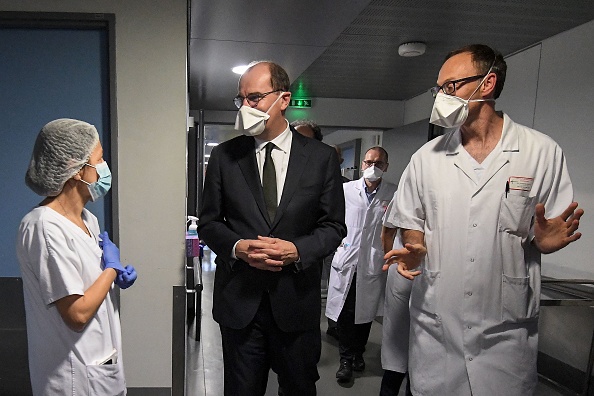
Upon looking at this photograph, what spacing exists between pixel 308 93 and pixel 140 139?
3.28 meters

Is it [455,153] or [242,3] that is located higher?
[242,3]

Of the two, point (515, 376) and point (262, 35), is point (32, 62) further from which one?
point (515, 376)

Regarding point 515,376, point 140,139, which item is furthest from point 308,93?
point 515,376

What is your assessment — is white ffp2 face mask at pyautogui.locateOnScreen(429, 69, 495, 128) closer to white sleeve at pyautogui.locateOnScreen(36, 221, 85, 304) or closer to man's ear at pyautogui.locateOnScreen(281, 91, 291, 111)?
man's ear at pyautogui.locateOnScreen(281, 91, 291, 111)

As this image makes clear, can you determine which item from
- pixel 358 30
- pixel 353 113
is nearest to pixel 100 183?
pixel 358 30

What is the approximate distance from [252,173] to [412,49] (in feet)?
6.93

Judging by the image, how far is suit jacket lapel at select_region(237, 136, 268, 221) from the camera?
4.31 feet

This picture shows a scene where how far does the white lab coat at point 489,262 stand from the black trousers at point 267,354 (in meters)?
0.44

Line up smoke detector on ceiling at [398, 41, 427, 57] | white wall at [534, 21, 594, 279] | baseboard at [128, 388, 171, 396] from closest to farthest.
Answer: baseboard at [128, 388, 171, 396] → white wall at [534, 21, 594, 279] → smoke detector on ceiling at [398, 41, 427, 57]

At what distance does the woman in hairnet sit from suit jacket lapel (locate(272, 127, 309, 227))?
537 millimetres

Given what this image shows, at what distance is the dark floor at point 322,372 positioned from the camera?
2.31 m

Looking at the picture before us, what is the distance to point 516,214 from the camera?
1.20 metres

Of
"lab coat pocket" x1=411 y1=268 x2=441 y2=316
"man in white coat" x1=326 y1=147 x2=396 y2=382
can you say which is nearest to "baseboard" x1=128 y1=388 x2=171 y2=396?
"man in white coat" x1=326 y1=147 x2=396 y2=382

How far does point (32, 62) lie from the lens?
5.80 ft
